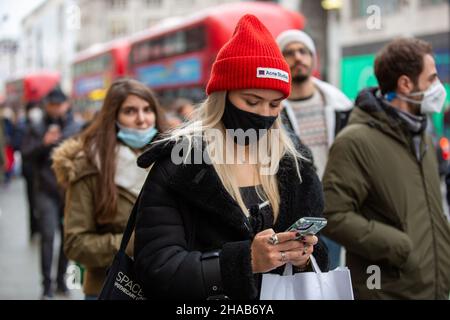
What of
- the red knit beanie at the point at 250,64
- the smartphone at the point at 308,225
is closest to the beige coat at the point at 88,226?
the red knit beanie at the point at 250,64

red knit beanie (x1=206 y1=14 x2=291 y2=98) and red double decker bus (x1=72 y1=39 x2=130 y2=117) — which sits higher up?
red double decker bus (x1=72 y1=39 x2=130 y2=117)

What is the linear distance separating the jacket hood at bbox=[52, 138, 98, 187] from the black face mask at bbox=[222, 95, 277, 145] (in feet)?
4.60

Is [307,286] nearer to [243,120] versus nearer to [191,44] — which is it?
[243,120]

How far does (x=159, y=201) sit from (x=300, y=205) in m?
0.45

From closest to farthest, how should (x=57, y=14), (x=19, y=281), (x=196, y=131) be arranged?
1. (x=196, y=131)
2. (x=19, y=281)
3. (x=57, y=14)

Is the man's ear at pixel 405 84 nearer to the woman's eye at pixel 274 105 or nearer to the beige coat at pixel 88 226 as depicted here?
the woman's eye at pixel 274 105

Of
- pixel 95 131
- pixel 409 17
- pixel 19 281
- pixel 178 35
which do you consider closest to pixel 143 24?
pixel 409 17

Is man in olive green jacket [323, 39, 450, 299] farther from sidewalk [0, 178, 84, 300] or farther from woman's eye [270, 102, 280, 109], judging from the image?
sidewalk [0, 178, 84, 300]

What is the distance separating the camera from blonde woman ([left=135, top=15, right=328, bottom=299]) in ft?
6.47

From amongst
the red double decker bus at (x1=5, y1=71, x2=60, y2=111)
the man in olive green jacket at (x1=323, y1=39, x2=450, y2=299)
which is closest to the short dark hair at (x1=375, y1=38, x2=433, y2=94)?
the man in olive green jacket at (x1=323, y1=39, x2=450, y2=299)

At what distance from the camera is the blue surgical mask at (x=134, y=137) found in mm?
3570

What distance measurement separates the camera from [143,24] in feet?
140

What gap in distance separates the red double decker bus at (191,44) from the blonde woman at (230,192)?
A: 9523mm
